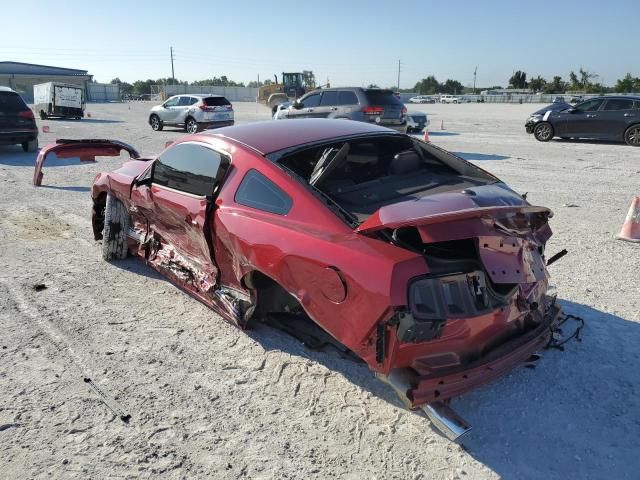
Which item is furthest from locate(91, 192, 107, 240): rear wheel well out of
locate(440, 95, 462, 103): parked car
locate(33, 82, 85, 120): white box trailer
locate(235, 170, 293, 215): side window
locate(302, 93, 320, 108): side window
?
locate(440, 95, 462, 103): parked car

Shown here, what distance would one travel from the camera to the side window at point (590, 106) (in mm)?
15492

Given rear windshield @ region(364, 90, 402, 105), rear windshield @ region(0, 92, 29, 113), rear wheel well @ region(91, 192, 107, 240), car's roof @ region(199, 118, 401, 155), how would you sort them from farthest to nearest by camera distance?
rear windshield @ region(364, 90, 402, 105) → rear windshield @ region(0, 92, 29, 113) → rear wheel well @ region(91, 192, 107, 240) → car's roof @ region(199, 118, 401, 155)

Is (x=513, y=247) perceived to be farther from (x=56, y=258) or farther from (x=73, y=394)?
(x=56, y=258)

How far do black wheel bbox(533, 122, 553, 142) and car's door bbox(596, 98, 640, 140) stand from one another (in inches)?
56.8

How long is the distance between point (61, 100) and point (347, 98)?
65.0 ft

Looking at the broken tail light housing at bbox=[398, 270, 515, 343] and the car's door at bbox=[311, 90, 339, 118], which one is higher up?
the car's door at bbox=[311, 90, 339, 118]

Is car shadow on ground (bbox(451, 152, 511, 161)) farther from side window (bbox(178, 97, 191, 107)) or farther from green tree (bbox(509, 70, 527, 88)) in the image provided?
green tree (bbox(509, 70, 527, 88))

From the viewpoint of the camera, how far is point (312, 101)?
47.6ft

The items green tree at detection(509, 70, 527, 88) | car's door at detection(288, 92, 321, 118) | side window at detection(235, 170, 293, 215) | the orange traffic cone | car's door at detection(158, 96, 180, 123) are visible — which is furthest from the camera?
green tree at detection(509, 70, 527, 88)

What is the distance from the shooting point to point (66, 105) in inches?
1046

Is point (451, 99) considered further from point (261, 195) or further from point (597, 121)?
point (261, 195)

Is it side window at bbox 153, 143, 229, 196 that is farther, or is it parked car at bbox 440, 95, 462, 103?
parked car at bbox 440, 95, 462, 103

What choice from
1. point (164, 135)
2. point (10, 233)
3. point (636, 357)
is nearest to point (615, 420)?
point (636, 357)

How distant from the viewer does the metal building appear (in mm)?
64875
